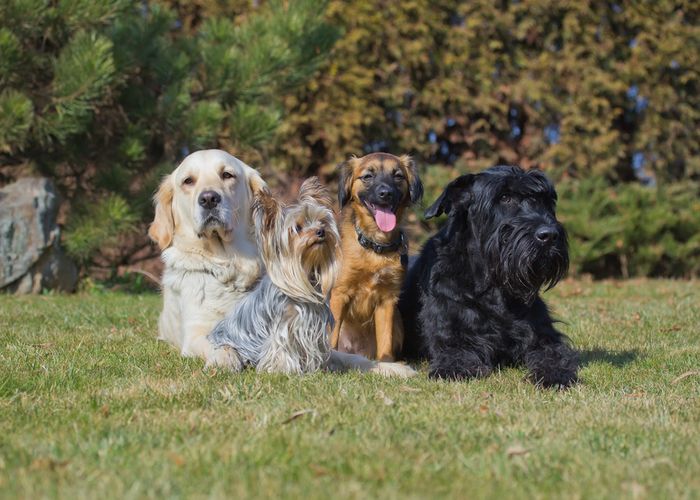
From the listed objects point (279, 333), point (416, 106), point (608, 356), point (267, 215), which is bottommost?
point (608, 356)

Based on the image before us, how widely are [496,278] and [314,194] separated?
46.6 inches

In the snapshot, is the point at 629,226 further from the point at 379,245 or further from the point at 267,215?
the point at 267,215

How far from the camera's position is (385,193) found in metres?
4.48

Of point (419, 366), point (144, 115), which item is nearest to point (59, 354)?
point (419, 366)

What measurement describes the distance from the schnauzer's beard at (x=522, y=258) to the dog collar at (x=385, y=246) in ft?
3.00

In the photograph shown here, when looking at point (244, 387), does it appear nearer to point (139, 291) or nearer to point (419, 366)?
point (419, 366)

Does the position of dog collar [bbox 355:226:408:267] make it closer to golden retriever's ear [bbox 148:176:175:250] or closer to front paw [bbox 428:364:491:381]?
front paw [bbox 428:364:491:381]

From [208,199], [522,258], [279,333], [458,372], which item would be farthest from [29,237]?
[522,258]

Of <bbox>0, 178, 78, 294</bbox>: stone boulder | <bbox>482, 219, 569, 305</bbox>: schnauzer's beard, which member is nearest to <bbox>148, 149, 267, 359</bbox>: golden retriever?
<bbox>482, 219, 569, 305</bbox>: schnauzer's beard

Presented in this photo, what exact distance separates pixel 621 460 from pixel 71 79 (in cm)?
669

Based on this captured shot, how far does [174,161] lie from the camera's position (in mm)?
8242

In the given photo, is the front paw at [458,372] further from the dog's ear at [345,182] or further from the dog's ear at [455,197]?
the dog's ear at [345,182]

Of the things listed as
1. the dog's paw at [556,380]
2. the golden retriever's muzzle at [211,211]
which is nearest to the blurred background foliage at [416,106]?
the golden retriever's muzzle at [211,211]

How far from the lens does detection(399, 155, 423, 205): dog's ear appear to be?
4.84 metres
